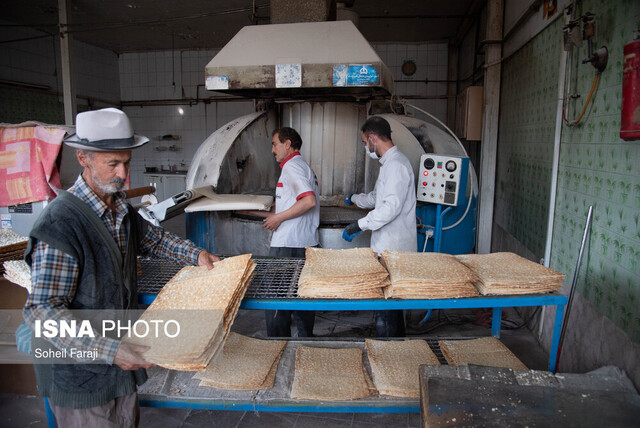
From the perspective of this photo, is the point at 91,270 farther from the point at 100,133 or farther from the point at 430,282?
the point at 430,282

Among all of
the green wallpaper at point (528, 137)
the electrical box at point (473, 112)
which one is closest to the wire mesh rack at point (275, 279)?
the green wallpaper at point (528, 137)

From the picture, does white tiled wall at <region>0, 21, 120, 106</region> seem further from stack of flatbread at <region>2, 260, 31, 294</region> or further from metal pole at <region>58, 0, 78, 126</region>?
stack of flatbread at <region>2, 260, 31, 294</region>

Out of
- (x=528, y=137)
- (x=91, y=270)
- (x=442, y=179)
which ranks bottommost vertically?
(x=91, y=270)

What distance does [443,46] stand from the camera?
26.8 ft

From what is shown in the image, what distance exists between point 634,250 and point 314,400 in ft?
5.18

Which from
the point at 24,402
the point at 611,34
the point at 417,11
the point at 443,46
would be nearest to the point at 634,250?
the point at 611,34

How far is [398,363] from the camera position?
2.05 meters

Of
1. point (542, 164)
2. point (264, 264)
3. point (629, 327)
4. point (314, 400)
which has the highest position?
point (542, 164)

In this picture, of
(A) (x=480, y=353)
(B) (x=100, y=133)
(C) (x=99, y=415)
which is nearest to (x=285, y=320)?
(A) (x=480, y=353)

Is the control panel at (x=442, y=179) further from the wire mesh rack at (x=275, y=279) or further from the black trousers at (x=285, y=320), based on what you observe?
the wire mesh rack at (x=275, y=279)

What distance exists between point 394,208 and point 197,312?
1.45 metres

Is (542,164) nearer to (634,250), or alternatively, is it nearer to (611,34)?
(611,34)

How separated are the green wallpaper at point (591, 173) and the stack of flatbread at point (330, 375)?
1230 millimetres

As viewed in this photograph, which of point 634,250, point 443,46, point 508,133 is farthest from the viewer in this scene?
point 443,46
